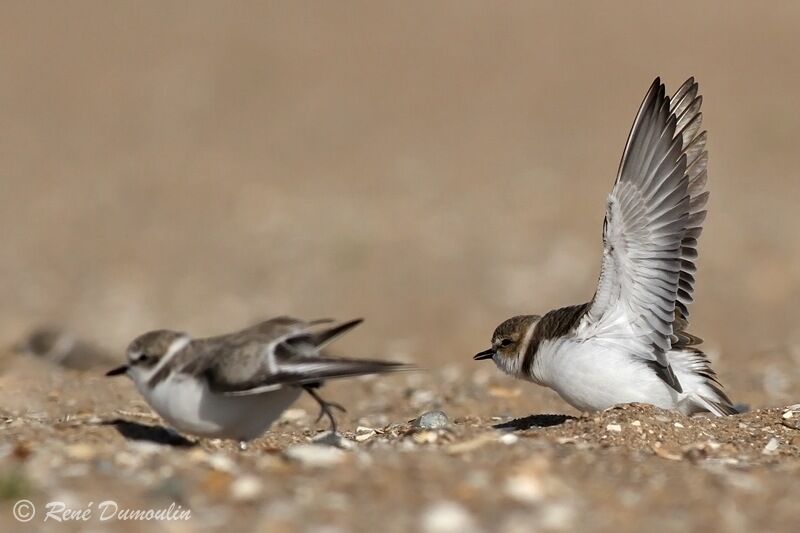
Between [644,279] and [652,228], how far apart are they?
0.90ft

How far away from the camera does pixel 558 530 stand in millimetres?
4367

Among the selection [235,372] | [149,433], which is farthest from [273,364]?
[149,433]

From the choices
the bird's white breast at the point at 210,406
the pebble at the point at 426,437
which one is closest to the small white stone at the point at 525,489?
the pebble at the point at 426,437

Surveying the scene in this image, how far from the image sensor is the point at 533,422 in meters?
7.13

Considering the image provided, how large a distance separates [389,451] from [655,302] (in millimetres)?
2033

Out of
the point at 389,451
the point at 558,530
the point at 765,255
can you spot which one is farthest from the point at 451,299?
the point at 558,530

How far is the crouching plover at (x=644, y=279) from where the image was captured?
6715 mm

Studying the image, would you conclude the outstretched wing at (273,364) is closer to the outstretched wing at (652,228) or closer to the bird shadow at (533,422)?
the bird shadow at (533,422)

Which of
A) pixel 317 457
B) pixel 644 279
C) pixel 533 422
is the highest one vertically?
pixel 644 279

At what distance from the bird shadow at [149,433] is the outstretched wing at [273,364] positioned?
0.63 metres

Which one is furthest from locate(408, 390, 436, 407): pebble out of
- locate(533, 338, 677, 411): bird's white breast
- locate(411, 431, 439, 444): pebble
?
locate(411, 431, 439, 444): pebble

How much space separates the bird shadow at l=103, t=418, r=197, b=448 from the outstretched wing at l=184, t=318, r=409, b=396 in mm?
630

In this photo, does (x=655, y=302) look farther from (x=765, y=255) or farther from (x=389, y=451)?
(x=765, y=255)

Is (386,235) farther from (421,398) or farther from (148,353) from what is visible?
(148,353)
